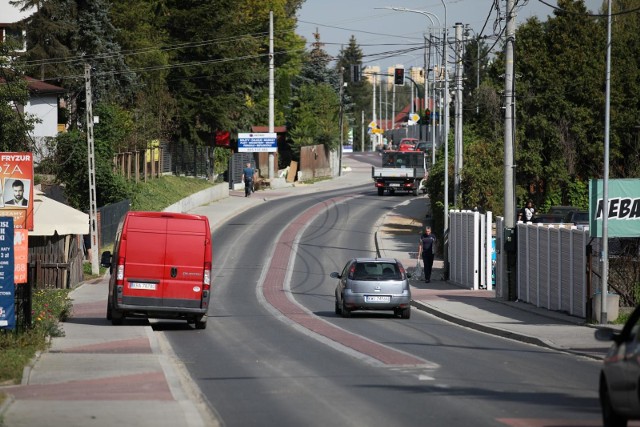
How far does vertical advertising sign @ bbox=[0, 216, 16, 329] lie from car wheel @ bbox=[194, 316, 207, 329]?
25.7 ft

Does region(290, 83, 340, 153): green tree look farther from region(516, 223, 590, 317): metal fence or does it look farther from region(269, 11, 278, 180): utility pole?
region(516, 223, 590, 317): metal fence

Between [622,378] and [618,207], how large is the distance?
16764 mm

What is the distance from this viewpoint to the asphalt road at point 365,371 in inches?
526

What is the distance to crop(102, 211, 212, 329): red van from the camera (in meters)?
25.5

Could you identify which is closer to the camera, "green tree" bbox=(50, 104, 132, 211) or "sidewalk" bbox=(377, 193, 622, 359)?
"sidewalk" bbox=(377, 193, 622, 359)

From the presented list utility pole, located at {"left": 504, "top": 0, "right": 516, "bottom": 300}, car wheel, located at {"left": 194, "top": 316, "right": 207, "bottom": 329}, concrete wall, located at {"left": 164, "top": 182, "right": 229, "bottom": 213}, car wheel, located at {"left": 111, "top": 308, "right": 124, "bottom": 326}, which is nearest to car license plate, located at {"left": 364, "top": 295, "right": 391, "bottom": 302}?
car wheel, located at {"left": 194, "top": 316, "right": 207, "bottom": 329}

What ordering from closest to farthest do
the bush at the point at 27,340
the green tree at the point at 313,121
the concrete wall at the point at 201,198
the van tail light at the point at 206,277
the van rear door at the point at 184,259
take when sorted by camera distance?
the bush at the point at 27,340 < the van rear door at the point at 184,259 < the van tail light at the point at 206,277 < the concrete wall at the point at 201,198 < the green tree at the point at 313,121

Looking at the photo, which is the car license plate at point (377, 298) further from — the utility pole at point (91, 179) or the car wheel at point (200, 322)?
the utility pole at point (91, 179)

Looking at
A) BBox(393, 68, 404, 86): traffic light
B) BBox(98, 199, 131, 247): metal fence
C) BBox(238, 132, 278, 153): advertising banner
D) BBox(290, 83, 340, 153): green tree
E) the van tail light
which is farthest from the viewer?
BBox(290, 83, 340, 153): green tree

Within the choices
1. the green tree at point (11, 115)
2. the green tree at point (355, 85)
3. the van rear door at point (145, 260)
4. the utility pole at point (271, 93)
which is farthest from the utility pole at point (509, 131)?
the green tree at point (355, 85)

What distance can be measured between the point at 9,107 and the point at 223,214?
74.8ft

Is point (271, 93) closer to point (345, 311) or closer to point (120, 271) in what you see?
point (345, 311)

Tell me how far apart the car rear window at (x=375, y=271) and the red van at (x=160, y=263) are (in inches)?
223

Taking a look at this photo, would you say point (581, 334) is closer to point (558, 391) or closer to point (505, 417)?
point (558, 391)
